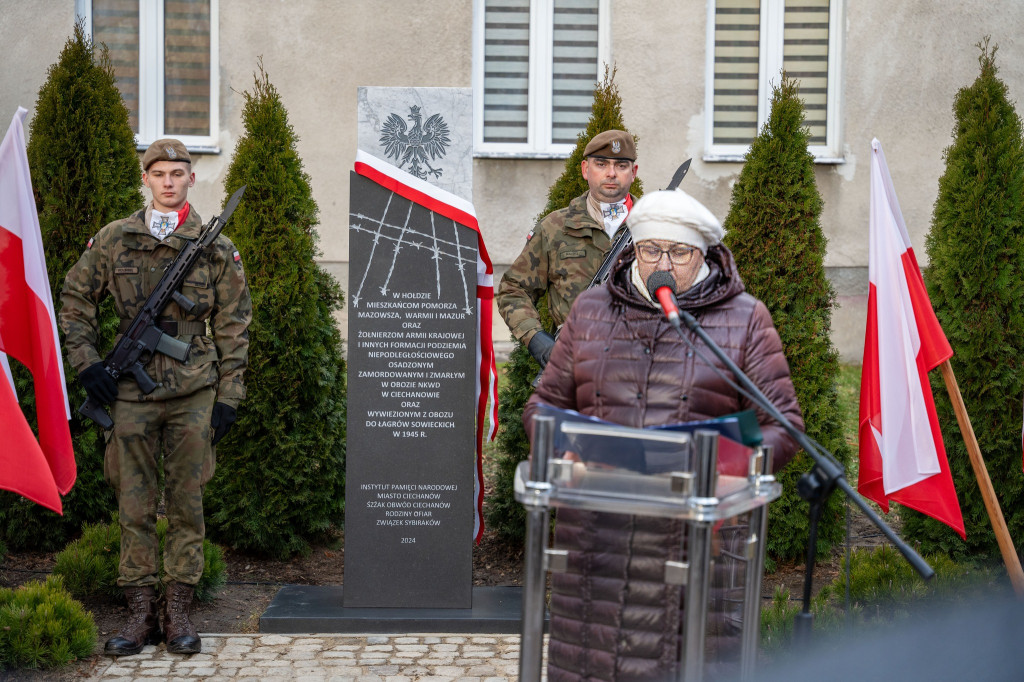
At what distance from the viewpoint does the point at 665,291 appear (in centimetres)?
308

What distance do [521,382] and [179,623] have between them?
2.36m

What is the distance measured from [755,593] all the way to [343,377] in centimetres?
414

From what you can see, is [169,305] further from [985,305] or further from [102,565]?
[985,305]

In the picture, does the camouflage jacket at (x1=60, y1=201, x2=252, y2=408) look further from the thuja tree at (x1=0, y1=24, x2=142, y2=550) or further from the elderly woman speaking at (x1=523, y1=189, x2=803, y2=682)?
the elderly woman speaking at (x1=523, y1=189, x2=803, y2=682)

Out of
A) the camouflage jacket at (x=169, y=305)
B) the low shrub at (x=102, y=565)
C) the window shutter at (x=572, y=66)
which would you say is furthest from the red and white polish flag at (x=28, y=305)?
the window shutter at (x=572, y=66)

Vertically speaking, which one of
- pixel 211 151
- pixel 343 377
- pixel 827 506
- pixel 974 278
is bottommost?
pixel 827 506

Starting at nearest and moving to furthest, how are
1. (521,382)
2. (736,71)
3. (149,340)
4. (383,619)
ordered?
(149,340) → (383,619) → (521,382) → (736,71)

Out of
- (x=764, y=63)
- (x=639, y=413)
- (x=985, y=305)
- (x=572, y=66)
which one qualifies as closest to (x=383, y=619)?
(x=639, y=413)

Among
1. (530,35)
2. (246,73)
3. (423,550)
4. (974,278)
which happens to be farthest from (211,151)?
(974,278)

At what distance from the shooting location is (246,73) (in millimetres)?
12305

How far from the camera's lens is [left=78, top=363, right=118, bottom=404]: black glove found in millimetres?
5062

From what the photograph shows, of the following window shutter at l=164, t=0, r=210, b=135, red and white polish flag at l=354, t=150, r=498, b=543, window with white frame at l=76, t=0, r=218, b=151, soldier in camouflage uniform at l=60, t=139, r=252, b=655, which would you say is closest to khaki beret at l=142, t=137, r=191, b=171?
soldier in camouflage uniform at l=60, t=139, r=252, b=655

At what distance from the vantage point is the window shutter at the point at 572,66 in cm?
1259

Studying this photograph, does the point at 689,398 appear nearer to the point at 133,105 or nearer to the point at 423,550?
the point at 423,550
